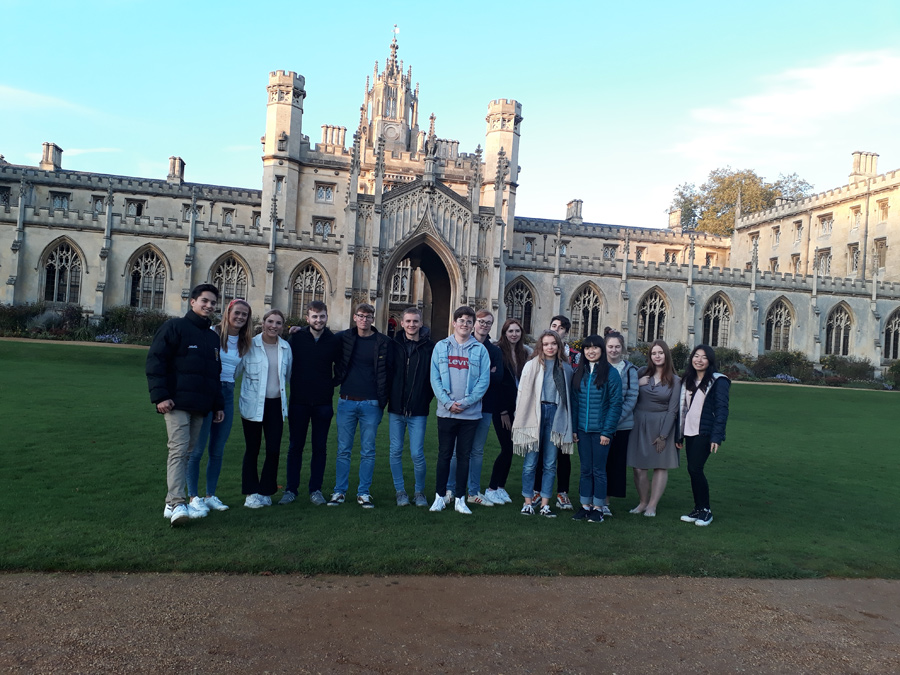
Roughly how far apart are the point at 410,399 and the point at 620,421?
7.32 ft

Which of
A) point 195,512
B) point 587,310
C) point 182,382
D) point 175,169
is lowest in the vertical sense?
point 195,512

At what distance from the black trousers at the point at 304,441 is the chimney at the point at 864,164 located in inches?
1829

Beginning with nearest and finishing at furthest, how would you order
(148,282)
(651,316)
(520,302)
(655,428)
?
(655,428)
(148,282)
(520,302)
(651,316)

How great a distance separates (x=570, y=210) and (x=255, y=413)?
4625cm

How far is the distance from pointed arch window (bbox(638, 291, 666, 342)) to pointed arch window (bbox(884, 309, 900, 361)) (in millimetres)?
12712

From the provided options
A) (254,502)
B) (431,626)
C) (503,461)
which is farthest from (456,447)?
(431,626)

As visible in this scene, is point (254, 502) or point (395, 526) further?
point (254, 502)

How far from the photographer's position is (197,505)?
6.11 metres

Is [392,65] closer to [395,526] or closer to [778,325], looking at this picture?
[778,325]

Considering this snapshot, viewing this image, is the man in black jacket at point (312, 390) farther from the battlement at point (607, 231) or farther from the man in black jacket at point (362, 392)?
the battlement at point (607, 231)

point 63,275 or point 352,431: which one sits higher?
point 63,275

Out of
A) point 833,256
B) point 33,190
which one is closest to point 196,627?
point 33,190

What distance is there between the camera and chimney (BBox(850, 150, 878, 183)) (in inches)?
1722

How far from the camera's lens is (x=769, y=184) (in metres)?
56.6
